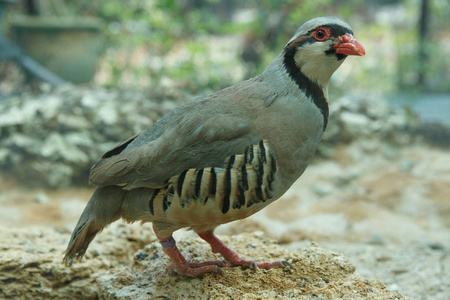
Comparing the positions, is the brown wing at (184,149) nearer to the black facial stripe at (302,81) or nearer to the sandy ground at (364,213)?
the black facial stripe at (302,81)

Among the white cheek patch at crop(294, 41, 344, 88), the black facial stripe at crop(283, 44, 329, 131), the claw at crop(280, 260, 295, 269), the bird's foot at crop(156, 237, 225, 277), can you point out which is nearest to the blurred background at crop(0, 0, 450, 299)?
the claw at crop(280, 260, 295, 269)

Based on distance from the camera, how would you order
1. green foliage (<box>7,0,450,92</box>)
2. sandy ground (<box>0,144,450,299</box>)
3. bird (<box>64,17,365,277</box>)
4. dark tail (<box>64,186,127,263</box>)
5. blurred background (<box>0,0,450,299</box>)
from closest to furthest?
bird (<box>64,17,365,277</box>) < dark tail (<box>64,186,127,263</box>) < sandy ground (<box>0,144,450,299</box>) < blurred background (<box>0,0,450,299</box>) < green foliage (<box>7,0,450,92</box>)

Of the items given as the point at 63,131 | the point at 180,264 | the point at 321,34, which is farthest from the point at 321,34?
the point at 63,131

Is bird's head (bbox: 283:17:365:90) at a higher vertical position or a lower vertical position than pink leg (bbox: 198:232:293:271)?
higher

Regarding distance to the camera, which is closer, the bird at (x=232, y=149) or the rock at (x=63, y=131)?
the bird at (x=232, y=149)

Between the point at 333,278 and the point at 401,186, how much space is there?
4.61 meters

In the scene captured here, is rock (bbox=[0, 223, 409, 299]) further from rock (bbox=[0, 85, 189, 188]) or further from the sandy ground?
rock (bbox=[0, 85, 189, 188])

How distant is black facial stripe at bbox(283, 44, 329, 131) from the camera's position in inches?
109

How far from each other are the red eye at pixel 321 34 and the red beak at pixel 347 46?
2.6 inches

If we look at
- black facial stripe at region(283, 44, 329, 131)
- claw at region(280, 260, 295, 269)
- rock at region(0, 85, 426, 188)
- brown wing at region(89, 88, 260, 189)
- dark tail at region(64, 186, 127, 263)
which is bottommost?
claw at region(280, 260, 295, 269)

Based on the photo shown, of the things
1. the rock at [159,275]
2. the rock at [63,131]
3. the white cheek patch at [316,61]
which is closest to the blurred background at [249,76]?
the rock at [63,131]

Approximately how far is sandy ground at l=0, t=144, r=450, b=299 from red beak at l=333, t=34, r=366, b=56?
2.09 meters

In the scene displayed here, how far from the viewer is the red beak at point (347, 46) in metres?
2.68

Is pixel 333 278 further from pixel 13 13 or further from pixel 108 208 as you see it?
pixel 13 13
